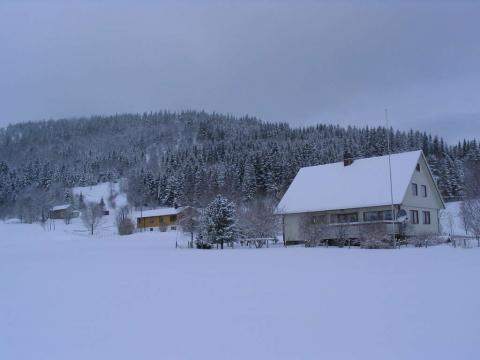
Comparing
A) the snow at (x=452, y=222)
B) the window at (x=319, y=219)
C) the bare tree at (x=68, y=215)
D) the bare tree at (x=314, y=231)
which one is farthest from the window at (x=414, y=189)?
the bare tree at (x=68, y=215)

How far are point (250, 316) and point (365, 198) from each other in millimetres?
25562

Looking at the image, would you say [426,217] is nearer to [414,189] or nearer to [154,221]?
[414,189]

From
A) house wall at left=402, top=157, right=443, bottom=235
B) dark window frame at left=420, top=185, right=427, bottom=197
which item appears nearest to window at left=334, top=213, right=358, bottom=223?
house wall at left=402, top=157, right=443, bottom=235

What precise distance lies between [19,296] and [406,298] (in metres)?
10.0

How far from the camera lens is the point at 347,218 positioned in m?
32.9

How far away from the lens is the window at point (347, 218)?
32463 mm

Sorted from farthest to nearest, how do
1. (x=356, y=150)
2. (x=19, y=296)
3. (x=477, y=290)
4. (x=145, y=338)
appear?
1. (x=356, y=150)
2. (x=19, y=296)
3. (x=477, y=290)
4. (x=145, y=338)

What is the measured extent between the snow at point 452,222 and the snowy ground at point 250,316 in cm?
3026

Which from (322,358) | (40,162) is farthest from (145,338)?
(40,162)

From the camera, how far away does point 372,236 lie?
27.5m

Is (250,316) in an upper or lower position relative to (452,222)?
lower

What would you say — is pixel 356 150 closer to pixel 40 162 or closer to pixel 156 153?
pixel 156 153

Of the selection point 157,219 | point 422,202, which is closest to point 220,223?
point 422,202

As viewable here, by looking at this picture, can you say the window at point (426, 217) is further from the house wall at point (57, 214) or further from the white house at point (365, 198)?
the house wall at point (57, 214)
